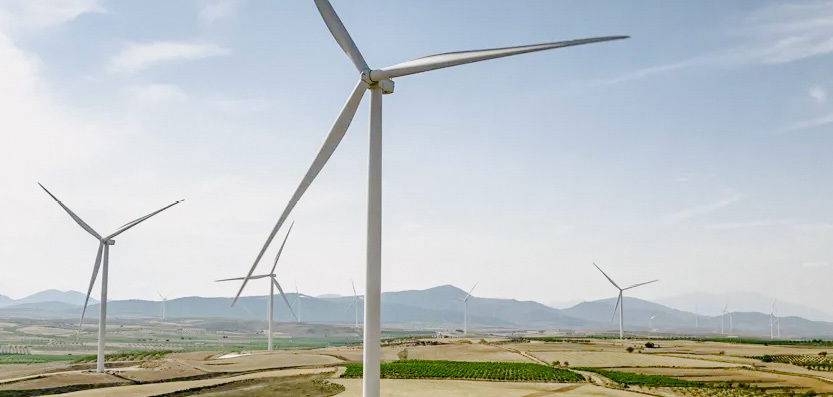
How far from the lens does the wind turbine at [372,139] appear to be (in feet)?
83.1

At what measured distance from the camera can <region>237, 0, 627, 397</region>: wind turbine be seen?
25.3m

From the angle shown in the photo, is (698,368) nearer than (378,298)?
No

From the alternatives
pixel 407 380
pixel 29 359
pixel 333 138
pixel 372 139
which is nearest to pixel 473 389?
pixel 407 380

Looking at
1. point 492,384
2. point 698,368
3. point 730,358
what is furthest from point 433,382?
point 730,358

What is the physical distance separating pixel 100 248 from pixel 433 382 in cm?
3627

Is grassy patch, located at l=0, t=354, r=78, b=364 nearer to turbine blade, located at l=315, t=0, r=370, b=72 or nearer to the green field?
the green field

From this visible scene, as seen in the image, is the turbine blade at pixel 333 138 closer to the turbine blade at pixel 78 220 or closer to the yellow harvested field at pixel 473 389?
the yellow harvested field at pixel 473 389

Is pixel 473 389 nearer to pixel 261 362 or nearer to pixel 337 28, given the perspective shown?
pixel 337 28

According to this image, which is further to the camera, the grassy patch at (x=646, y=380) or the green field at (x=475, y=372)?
the green field at (x=475, y=372)

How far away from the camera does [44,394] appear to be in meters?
56.9

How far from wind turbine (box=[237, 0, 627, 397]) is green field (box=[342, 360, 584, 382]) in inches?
1749

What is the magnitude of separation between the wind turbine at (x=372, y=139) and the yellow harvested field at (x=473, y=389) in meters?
28.8

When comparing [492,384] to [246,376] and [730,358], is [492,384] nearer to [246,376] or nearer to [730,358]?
[246,376]

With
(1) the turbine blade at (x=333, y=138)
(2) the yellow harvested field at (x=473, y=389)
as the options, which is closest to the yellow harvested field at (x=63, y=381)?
(2) the yellow harvested field at (x=473, y=389)
